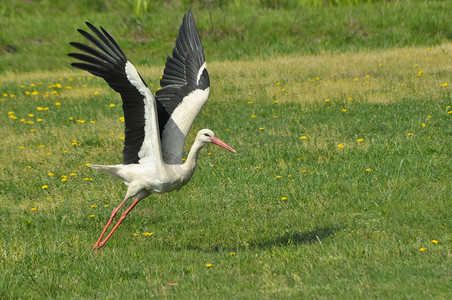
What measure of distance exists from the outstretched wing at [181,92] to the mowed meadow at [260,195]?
34.5 inches

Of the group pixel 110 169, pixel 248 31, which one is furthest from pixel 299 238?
pixel 248 31

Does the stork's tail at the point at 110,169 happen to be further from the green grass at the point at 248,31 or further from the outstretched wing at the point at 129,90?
the green grass at the point at 248,31

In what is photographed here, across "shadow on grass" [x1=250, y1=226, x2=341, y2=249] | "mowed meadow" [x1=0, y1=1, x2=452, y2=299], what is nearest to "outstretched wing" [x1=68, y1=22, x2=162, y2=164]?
"mowed meadow" [x1=0, y1=1, x2=452, y2=299]

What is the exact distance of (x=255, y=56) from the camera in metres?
16.0

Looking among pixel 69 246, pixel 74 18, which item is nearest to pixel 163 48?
pixel 74 18

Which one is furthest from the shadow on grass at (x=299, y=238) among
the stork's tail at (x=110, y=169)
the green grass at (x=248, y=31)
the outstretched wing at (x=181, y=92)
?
the green grass at (x=248, y=31)

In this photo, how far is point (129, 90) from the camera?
590cm

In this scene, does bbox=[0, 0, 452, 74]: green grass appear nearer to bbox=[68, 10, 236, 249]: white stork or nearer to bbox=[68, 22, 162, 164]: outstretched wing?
bbox=[68, 10, 236, 249]: white stork

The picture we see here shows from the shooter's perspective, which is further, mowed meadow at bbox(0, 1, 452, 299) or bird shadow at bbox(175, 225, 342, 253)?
bird shadow at bbox(175, 225, 342, 253)

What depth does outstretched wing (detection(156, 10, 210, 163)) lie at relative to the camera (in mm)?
6691

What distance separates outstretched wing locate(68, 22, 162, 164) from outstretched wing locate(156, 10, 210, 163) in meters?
0.36

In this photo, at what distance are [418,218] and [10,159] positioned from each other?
5782mm

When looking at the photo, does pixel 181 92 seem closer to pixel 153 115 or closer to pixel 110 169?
pixel 110 169

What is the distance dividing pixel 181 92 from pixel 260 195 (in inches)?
56.9
